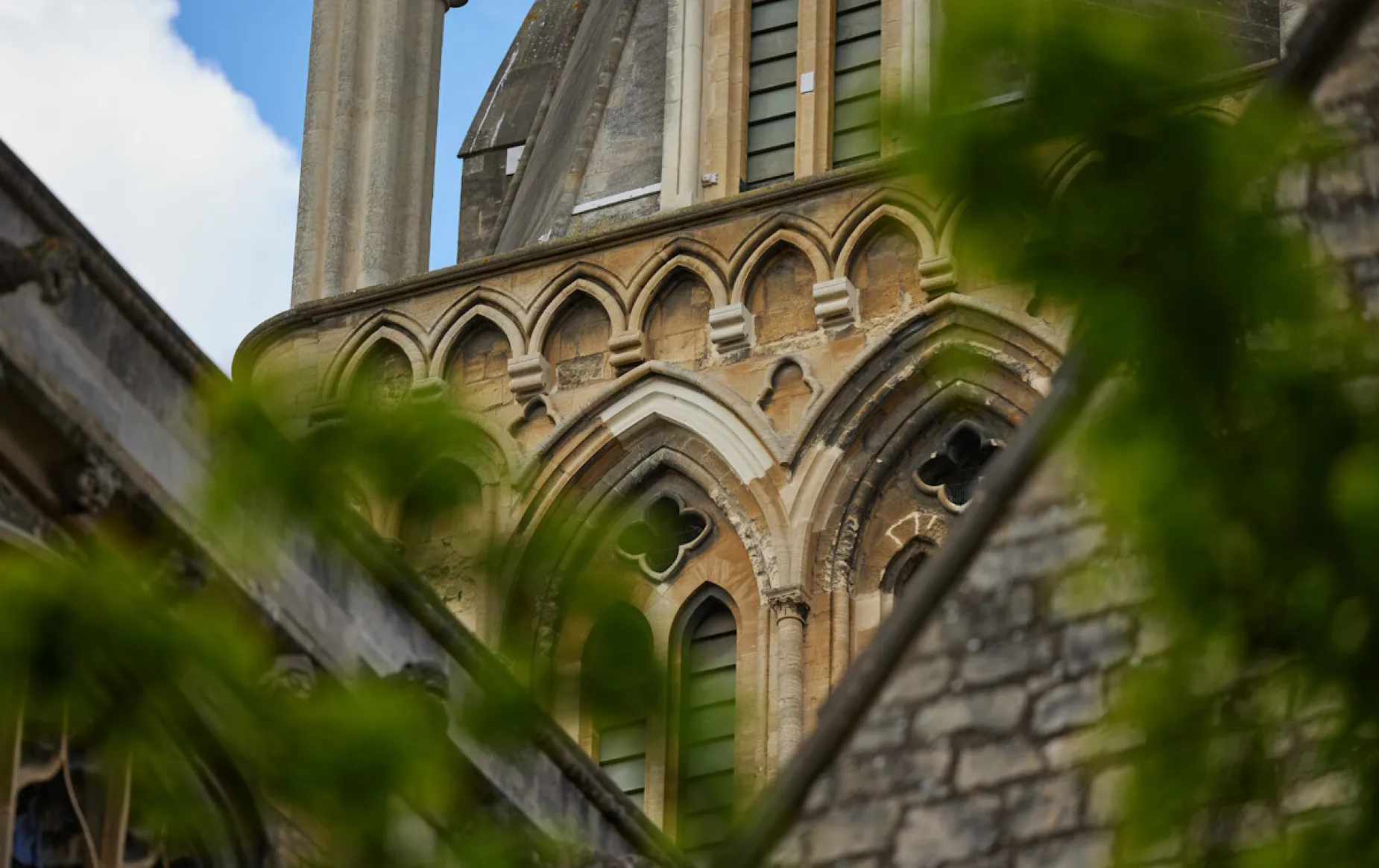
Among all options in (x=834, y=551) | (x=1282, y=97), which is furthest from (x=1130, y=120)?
(x=834, y=551)

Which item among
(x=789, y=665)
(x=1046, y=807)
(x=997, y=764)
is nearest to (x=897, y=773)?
(x=997, y=764)

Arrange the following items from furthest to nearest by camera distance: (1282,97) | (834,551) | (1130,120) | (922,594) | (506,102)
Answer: (506,102)
(834,551)
(922,594)
(1282,97)
(1130,120)

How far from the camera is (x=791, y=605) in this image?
19297 millimetres

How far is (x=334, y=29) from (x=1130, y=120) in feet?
53.5

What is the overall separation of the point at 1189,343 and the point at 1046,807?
6.52 ft

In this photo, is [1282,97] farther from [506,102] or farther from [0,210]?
Result: [506,102]

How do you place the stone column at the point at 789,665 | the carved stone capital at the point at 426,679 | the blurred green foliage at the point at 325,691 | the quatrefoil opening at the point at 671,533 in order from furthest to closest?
1. the quatrefoil opening at the point at 671,533
2. the stone column at the point at 789,665
3. the carved stone capital at the point at 426,679
4. the blurred green foliage at the point at 325,691

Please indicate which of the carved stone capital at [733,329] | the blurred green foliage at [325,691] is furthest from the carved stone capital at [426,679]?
the carved stone capital at [733,329]

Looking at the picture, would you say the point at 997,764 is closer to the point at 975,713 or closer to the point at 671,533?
the point at 975,713

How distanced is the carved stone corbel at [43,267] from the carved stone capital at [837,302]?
8531mm

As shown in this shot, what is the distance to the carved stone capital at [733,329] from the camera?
65.3 ft

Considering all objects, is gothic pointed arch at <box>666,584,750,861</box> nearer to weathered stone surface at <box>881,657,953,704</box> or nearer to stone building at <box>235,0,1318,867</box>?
stone building at <box>235,0,1318,867</box>

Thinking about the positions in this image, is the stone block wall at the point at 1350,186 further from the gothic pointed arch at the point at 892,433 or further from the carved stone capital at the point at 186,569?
the gothic pointed arch at the point at 892,433

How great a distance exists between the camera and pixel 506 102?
2430 cm
